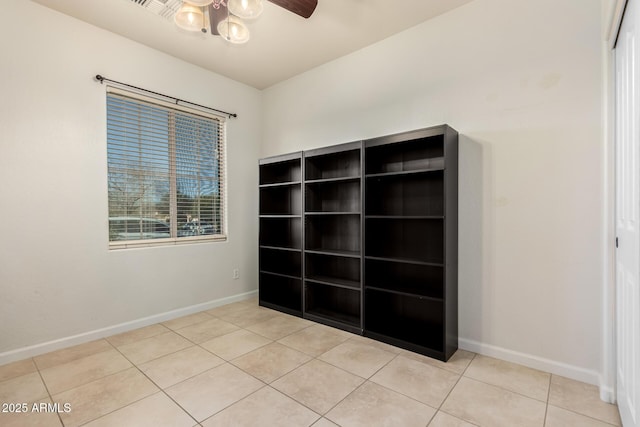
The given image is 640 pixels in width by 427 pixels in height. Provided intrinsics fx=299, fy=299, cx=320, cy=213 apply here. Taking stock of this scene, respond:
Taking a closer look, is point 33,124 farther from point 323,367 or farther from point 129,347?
point 323,367

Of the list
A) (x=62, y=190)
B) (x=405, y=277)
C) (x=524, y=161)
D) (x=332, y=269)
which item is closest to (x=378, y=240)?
(x=405, y=277)

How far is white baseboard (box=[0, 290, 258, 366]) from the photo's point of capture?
237cm

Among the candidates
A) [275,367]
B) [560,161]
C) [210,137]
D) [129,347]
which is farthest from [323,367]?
[210,137]

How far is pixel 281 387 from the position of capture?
1.97 metres

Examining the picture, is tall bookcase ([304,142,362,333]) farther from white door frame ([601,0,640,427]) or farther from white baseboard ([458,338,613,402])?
white door frame ([601,0,640,427])

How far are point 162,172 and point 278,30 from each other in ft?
6.26

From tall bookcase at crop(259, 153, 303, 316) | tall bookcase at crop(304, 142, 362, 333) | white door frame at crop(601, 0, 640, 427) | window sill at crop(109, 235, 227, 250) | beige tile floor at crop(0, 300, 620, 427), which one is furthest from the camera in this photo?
tall bookcase at crop(259, 153, 303, 316)

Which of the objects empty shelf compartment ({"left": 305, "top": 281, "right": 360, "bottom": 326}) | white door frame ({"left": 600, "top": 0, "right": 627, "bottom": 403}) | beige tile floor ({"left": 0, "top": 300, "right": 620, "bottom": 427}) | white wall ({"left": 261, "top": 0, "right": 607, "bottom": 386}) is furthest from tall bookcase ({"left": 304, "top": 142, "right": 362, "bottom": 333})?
white door frame ({"left": 600, "top": 0, "right": 627, "bottom": 403})

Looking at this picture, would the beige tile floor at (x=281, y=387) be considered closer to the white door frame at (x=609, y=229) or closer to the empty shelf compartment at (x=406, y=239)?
the white door frame at (x=609, y=229)

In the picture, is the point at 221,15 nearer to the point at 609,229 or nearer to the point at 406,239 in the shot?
the point at 406,239

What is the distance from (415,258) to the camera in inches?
105

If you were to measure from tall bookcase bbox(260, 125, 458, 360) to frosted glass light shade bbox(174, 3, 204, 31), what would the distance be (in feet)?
4.94

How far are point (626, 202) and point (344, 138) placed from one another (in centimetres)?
235

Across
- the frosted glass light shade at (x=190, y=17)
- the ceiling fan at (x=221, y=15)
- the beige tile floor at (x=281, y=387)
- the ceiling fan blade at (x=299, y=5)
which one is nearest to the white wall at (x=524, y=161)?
the beige tile floor at (x=281, y=387)
